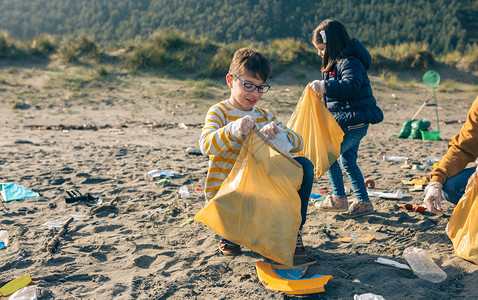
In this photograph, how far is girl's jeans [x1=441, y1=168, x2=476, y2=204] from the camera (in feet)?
8.79

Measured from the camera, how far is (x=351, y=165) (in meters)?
3.48

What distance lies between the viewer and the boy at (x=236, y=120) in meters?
2.42

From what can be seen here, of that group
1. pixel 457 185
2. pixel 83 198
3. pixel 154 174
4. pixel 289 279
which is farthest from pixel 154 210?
pixel 457 185

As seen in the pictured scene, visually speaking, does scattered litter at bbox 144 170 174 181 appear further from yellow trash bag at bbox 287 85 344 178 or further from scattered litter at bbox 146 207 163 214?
Result: yellow trash bag at bbox 287 85 344 178

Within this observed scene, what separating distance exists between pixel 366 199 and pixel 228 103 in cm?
165

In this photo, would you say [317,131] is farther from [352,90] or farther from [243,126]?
[243,126]

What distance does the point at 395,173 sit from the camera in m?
5.02

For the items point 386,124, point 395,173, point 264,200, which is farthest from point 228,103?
point 386,124

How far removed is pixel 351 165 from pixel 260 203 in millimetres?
1398

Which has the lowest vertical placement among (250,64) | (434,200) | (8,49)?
(8,49)

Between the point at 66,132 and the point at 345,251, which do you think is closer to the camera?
the point at 345,251

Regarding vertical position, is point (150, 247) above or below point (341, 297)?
below

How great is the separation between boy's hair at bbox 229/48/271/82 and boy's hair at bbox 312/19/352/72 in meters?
0.90

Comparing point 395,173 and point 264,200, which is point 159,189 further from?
point 395,173
